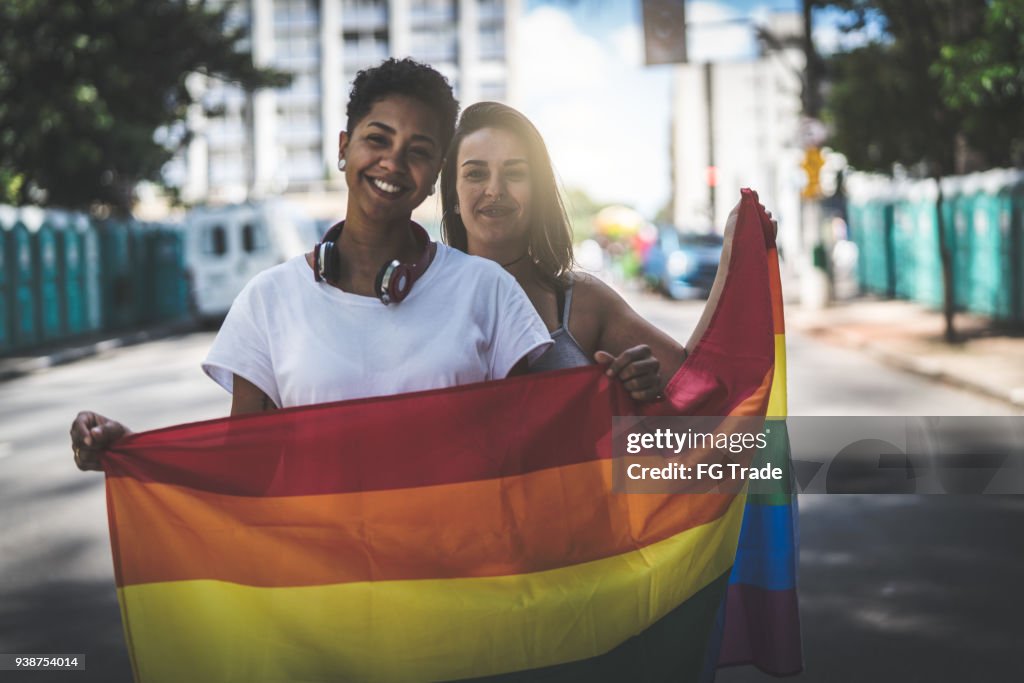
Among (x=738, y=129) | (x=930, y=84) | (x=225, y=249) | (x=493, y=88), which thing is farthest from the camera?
(x=493, y=88)

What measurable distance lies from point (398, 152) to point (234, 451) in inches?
30.6

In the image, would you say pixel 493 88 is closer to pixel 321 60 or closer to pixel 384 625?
pixel 321 60

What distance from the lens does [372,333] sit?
9.34ft

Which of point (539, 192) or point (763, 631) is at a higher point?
point (539, 192)

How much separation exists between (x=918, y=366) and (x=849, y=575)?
30.1 ft

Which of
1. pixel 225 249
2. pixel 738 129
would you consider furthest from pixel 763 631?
pixel 738 129

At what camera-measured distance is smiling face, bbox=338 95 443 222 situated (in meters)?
2.97

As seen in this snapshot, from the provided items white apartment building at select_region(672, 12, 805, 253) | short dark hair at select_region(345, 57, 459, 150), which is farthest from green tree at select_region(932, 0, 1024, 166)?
white apartment building at select_region(672, 12, 805, 253)

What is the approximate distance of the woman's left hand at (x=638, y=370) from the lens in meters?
A: 2.96

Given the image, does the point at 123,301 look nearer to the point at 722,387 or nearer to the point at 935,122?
the point at 935,122

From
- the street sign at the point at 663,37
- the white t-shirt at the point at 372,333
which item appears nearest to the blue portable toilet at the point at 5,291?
the street sign at the point at 663,37

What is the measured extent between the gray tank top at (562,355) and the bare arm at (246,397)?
27.5 inches

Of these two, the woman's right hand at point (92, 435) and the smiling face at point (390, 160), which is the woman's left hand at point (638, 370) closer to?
the smiling face at point (390, 160)

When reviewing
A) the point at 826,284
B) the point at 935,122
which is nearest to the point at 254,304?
the point at 935,122
